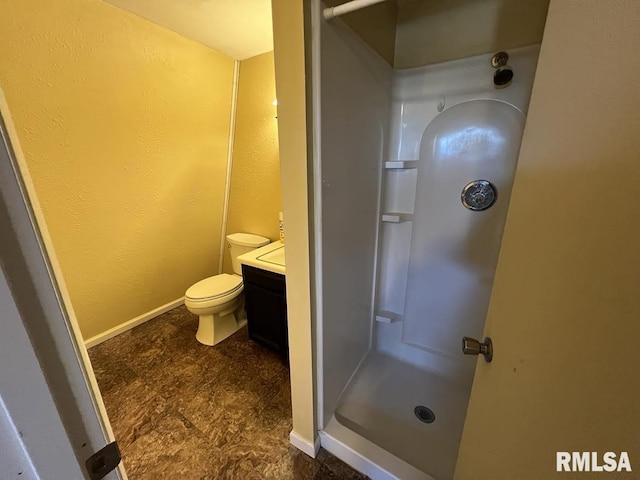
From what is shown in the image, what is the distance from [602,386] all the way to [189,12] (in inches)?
96.0

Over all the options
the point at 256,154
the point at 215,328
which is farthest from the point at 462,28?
the point at 215,328

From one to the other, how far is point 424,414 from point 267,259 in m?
A: 1.37

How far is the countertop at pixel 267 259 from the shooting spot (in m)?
1.67

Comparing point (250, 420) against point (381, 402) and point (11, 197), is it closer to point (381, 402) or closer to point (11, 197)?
point (381, 402)

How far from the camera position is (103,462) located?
1.37 feet

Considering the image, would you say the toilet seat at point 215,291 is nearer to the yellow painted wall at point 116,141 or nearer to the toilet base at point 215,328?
the toilet base at point 215,328

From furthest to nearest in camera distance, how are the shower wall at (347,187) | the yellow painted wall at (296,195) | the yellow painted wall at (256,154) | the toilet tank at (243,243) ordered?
the toilet tank at (243,243), the yellow painted wall at (256,154), the shower wall at (347,187), the yellow painted wall at (296,195)

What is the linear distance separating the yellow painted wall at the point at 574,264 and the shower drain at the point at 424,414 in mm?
1022

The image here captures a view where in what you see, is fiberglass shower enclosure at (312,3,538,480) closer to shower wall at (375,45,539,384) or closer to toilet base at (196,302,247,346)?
shower wall at (375,45,539,384)

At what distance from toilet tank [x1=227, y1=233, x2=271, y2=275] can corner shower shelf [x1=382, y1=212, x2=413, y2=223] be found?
1.19m

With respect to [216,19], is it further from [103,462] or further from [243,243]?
[103,462]

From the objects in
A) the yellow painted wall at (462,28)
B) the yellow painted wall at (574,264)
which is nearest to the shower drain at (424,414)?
the yellow painted wall at (574,264)

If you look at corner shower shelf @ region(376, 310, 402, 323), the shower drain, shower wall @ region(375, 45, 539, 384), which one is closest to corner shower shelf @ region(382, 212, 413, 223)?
shower wall @ region(375, 45, 539, 384)

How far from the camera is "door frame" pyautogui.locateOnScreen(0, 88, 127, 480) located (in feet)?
0.99
